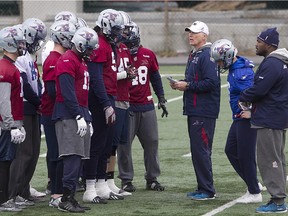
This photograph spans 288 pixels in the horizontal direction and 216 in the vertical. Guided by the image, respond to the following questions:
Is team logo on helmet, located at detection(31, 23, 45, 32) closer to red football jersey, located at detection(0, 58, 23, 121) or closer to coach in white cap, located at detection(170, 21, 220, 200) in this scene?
red football jersey, located at detection(0, 58, 23, 121)

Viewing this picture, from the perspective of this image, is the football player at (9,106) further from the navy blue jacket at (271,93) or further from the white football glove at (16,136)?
the navy blue jacket at (271,93)

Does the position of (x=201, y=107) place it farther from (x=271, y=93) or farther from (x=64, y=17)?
(x=64, y=17)

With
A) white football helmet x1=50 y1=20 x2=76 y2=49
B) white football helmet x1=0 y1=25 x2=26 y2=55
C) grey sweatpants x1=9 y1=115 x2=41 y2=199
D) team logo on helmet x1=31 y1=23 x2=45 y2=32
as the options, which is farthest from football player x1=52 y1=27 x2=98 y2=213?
team logo on helmet x1=31 y1=23 x2=45 y2=32

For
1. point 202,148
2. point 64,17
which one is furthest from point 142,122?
point 64,17

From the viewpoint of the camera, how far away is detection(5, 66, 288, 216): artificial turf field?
1010cm

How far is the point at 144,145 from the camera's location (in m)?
11.8

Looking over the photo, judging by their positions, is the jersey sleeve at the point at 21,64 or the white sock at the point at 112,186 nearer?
the jersey sleeve at the point at 21,64

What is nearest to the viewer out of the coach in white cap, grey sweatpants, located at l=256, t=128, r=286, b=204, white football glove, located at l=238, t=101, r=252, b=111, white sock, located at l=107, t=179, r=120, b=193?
grey sweatpants, located at l=256, t=128, r=286, b=204

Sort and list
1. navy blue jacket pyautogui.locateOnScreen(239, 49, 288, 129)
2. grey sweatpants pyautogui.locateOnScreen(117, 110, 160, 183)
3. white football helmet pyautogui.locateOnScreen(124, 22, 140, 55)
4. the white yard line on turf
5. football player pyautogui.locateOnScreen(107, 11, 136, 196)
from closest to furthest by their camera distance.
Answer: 1. navy blue jacket pyautogui.locateOnScreen(239, 49, 288, 129)
2. the white yard line on turf
3. football player pyautogui.locateOnScreen(107, 11, 136, 196)
4. white football helmet pyautogui.locateOnScreen(124, 22, 140, 55)
5. grey sweatpants pyautogui.locateOnScreen(117, 110, 160, 183)

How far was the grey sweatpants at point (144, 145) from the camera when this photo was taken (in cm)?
1152

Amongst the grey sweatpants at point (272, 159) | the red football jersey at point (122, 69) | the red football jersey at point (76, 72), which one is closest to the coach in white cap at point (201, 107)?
the red football jersey at point (122, 69)

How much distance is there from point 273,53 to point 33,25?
8.52ft

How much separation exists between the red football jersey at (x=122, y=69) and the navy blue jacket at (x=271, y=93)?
165 cm

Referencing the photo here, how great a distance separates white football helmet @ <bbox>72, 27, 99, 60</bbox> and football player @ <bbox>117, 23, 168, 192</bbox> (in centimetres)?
148
